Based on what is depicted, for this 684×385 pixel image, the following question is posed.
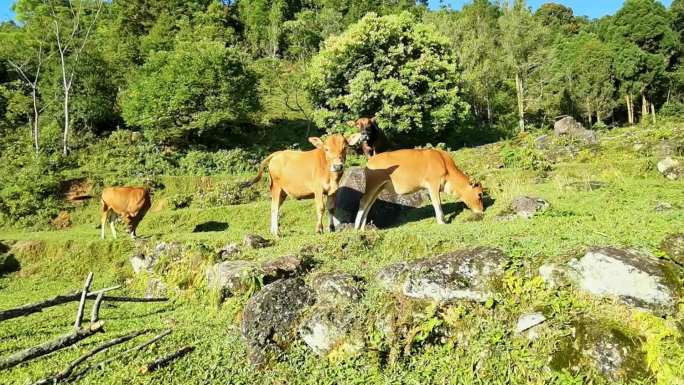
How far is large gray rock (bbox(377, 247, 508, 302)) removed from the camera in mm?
5883

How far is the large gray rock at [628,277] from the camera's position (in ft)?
16.6

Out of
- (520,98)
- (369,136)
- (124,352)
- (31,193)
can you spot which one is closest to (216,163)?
(31,193)

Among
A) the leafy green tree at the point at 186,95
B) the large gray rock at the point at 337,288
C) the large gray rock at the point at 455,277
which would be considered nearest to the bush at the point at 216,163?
the leafy green tree at the point at 186,95

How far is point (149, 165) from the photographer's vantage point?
25.9 meters

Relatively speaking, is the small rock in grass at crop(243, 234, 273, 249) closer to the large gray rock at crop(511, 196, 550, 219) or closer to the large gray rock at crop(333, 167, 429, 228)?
the large gray rock at crop(333, 167, 429, 228)

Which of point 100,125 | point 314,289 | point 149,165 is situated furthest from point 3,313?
point 100,125

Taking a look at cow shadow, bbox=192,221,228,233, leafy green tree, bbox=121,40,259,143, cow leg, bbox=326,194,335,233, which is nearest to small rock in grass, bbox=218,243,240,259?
cow leg, bbox=326,194,335,233

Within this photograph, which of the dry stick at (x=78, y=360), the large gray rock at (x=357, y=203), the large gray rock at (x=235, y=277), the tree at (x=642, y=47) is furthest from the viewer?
the tree at (x=642, y=47)

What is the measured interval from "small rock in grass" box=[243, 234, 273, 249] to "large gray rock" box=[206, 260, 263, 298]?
50.4 inches

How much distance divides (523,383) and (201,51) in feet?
95.9

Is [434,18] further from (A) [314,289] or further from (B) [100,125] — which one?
(A) [314,289]

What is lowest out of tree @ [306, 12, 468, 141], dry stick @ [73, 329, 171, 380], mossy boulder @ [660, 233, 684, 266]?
dry stick @ [73, 329, 171, 380]

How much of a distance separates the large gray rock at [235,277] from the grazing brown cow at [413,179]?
3.31 m

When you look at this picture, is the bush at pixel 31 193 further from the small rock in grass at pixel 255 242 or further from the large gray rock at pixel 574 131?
the large gray rock at pixel 574 131
